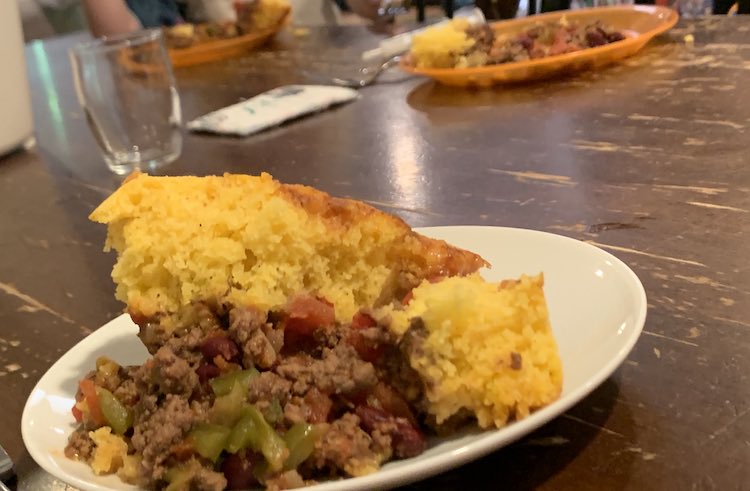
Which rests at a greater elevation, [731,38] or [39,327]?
[731,38]

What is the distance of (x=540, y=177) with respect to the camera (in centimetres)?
122

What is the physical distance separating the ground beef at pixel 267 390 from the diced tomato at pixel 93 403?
15cm

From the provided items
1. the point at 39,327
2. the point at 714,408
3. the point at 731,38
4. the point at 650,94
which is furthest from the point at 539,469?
the point at 731,38

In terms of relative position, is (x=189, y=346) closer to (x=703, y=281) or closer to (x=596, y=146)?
(x=703, y=281)

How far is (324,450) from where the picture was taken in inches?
23.0

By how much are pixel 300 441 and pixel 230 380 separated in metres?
0.08

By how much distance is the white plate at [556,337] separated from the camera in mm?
546

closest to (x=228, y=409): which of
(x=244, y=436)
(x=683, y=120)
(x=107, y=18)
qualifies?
(x=244, y=436)

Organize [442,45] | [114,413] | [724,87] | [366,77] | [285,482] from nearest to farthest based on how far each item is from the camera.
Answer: [285,482] < [114,413] < [724,87] < [442,45] < [366,77]

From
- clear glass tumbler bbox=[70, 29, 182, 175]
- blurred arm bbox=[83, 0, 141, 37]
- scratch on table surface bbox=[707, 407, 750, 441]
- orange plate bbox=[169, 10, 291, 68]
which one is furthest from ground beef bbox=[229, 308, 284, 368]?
blurred arm bbox=[83, 0, 141, 37]

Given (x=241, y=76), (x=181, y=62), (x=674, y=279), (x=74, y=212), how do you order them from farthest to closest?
(x=181, y=62)
(x=241, y=76)
(x=74, y=212)
(x=674, y=279)

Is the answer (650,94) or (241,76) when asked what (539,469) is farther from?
(241,76)

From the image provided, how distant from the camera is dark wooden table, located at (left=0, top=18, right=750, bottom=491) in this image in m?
0.63

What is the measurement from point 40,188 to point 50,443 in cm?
112
